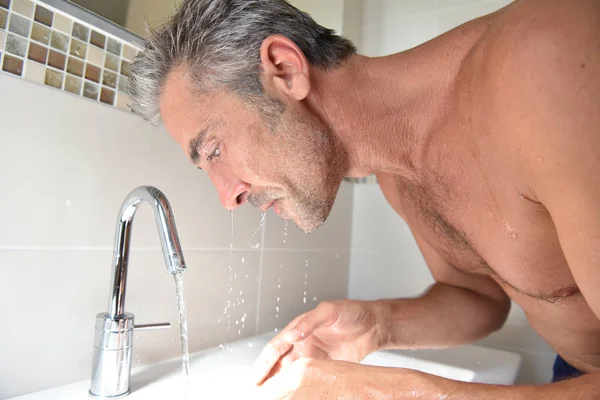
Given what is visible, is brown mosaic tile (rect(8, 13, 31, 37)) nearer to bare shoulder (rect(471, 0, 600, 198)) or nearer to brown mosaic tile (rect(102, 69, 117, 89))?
brown mosaic tile (rect(102, 69, 117, 89))

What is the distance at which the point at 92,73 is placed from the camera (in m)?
0.80

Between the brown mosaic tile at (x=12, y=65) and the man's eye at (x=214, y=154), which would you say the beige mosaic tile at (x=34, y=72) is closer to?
the brown mosaic tile at (x=12, y=65)

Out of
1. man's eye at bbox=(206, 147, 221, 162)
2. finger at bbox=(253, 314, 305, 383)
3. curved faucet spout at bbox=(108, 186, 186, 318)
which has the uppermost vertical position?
man's eye at bbox=(206, 147, 221, 162)

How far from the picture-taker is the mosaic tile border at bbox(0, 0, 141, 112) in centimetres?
70

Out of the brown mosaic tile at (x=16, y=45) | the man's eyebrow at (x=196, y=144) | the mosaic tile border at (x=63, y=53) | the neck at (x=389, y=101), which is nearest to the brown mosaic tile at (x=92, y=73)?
the mosaic tile border at (x=63, y=53)

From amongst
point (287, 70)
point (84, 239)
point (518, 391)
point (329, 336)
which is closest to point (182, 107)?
point (287, 70)

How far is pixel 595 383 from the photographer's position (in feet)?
1.72

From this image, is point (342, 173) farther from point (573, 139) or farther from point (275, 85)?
point (573, 139)

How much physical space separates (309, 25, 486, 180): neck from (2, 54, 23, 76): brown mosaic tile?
0.43 meters

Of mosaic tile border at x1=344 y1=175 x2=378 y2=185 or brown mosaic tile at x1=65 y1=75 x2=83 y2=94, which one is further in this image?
mosaic tile border at x1=344 y1=175 x2=378 y2=185

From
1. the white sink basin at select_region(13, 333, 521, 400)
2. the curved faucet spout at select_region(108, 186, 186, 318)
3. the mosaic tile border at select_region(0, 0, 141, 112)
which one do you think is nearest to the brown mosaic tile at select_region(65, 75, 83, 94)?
the mosaic tile border at select_region(0, 0, 141, 112)

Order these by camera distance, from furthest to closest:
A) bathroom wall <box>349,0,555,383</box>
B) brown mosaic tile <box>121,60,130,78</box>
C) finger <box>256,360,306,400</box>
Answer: bathroom wall <box>349,0,555,383</box> < brown mosaic tile <box>121,60,130,78</box> < finger <box>256,360,306,400</box>

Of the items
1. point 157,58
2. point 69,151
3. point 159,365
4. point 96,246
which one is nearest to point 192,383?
point 159,365

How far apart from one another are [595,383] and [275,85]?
0.55m
